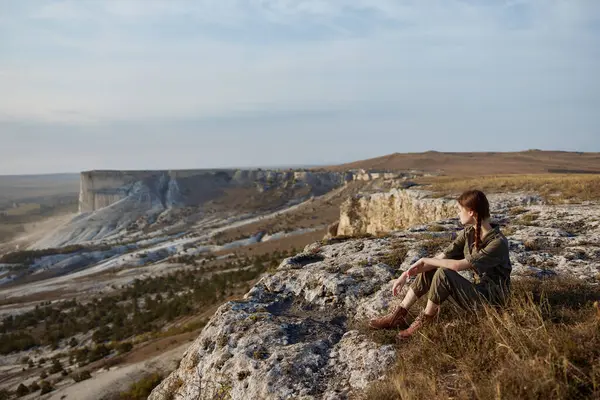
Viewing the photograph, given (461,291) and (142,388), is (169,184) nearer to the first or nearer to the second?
(142,388)

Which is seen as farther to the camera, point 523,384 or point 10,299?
point 10,299

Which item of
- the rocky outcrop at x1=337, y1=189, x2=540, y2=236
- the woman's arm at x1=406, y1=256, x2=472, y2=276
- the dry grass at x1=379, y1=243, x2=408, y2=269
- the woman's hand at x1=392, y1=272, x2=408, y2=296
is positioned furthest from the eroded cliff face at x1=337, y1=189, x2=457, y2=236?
the woman's arm at x1=406, y1=256, x2=472, y2=276

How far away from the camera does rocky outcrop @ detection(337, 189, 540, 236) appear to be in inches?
590

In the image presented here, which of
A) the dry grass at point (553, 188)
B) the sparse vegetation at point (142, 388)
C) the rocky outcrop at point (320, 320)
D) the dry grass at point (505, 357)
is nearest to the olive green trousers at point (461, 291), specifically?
the dry grass at point (505, 357)

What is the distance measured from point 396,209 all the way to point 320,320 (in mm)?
15130

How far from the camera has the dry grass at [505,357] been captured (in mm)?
2625

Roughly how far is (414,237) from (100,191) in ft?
243

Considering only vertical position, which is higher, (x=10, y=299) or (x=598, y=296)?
(x=598, y=296)

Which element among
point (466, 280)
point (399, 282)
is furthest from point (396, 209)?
point (466, 280)

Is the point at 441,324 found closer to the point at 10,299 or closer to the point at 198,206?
the point at 10,299

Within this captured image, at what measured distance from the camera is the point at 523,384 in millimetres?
2617

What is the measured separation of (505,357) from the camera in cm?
302

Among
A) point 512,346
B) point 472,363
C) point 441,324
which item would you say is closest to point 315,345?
point 441,324

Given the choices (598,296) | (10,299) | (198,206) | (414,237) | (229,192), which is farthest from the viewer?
(229,192)
